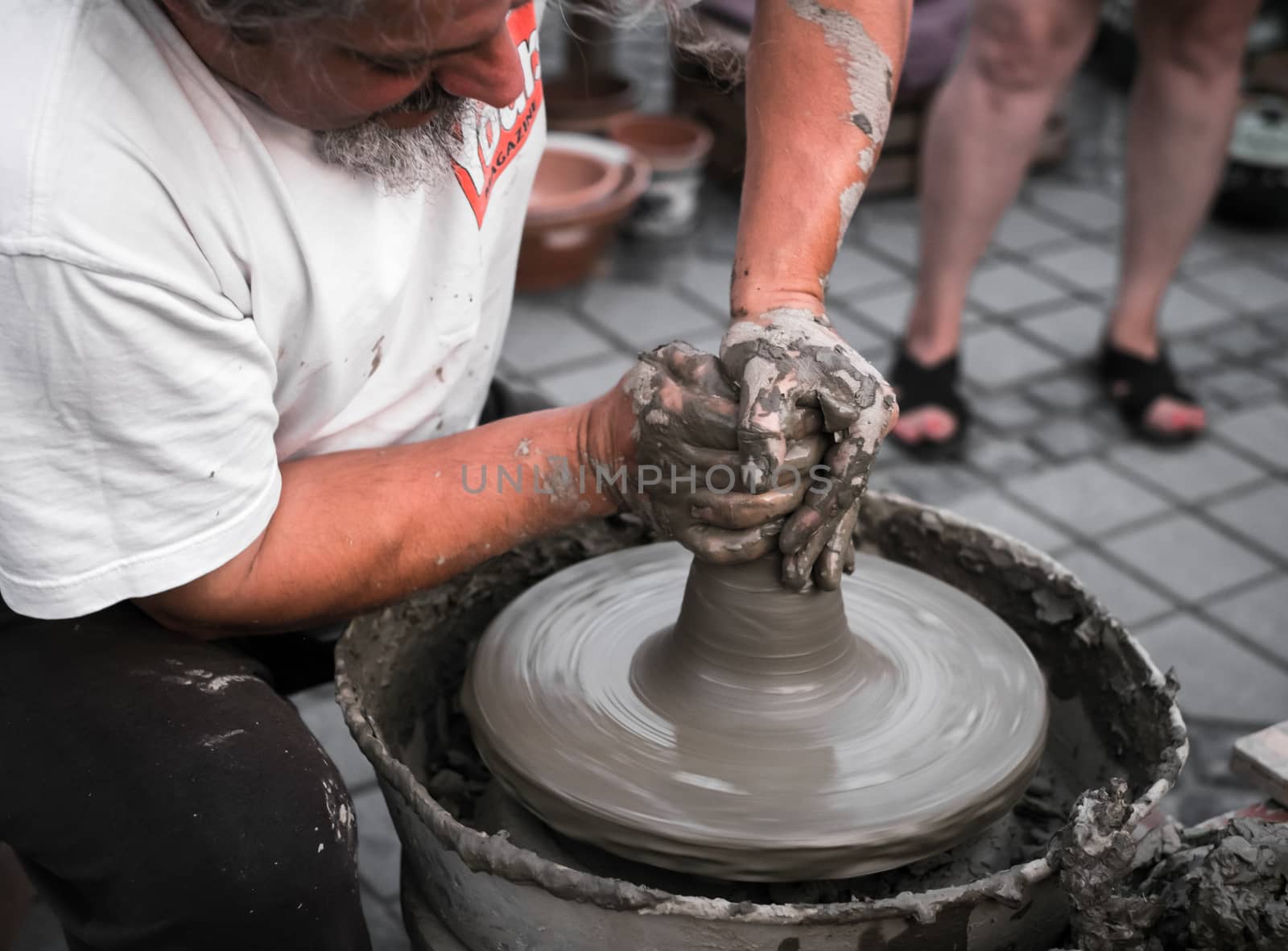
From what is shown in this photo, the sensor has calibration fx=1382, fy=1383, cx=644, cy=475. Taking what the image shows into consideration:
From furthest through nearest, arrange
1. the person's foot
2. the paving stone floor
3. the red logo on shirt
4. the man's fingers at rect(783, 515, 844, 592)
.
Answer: the person's foot
the paving stone floor
the red logo on shirt
the man's fingers at rect(783, 515, 844, 592)

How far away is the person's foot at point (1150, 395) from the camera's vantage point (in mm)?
3232

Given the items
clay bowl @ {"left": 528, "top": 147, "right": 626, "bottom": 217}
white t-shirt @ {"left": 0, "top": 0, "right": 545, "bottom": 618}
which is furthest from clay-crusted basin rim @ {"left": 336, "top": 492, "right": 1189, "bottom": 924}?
clay bowl @ {"left": 528, "top": 147, "right": 626, "bottom": 217}

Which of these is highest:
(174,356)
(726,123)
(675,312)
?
(174,356)

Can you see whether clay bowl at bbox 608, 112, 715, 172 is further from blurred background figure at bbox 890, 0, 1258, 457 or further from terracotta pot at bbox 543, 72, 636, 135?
blurred background figure at bbox 890, 0, 1258, 457

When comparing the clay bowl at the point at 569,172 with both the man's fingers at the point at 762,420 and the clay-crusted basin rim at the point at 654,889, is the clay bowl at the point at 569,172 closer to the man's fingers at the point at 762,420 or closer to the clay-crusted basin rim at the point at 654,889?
the man's fingers at the point at 762,420

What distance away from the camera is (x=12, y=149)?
1.09 m

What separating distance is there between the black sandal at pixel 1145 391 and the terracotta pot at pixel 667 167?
128 cm

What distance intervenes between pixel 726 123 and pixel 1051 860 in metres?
3.35

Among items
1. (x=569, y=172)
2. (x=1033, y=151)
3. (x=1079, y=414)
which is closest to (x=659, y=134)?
(x=569, y=172)

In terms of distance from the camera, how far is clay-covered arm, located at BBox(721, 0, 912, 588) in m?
1.32

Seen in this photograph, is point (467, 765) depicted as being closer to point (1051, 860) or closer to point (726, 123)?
point (1051, 860)

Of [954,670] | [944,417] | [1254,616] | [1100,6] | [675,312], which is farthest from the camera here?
[675,312]

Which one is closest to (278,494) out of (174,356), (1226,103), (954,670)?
(174,356)

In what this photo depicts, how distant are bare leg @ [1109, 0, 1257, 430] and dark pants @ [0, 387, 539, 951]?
252 cm
